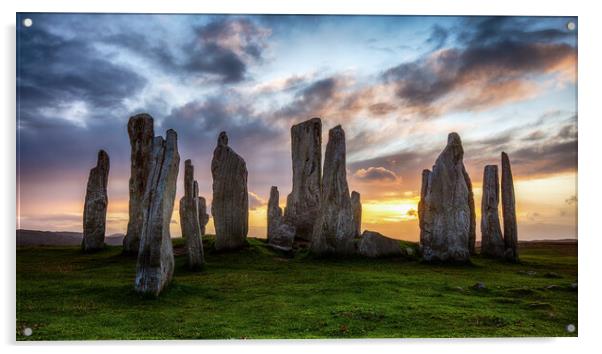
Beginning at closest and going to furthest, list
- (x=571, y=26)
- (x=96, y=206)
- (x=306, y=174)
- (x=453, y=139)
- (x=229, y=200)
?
(x=571, y=26) < (x=453, y=139) < (x=229, y=200) < (x=96, y=206) < (x=306, y=174)

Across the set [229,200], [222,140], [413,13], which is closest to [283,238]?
[229,200]

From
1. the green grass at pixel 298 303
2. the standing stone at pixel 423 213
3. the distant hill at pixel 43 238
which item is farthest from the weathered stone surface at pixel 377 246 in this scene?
the distant hill at pixel 43 238

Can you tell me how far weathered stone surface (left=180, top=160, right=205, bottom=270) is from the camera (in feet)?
64.8

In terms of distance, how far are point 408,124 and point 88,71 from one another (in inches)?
352

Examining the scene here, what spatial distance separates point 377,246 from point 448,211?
3.09 m

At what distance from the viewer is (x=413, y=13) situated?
15148 mm

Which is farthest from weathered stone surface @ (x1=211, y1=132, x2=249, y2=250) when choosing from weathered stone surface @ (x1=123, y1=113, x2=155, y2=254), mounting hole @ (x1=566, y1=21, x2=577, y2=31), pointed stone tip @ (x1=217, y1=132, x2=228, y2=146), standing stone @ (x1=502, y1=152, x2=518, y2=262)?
mounting hole @ (x1=566, y1=21, x2=577, y2=31)

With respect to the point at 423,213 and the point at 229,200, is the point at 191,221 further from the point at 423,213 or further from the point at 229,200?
the point at 423,213

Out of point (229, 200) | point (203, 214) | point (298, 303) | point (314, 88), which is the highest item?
point (314, 88)

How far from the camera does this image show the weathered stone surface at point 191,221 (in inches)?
778

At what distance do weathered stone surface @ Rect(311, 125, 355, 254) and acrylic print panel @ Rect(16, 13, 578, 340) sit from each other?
2236mm

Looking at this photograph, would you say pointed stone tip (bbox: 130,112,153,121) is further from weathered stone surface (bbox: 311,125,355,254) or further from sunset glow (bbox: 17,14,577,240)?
weathered stone surface (bbox: 311,125,355,254)
